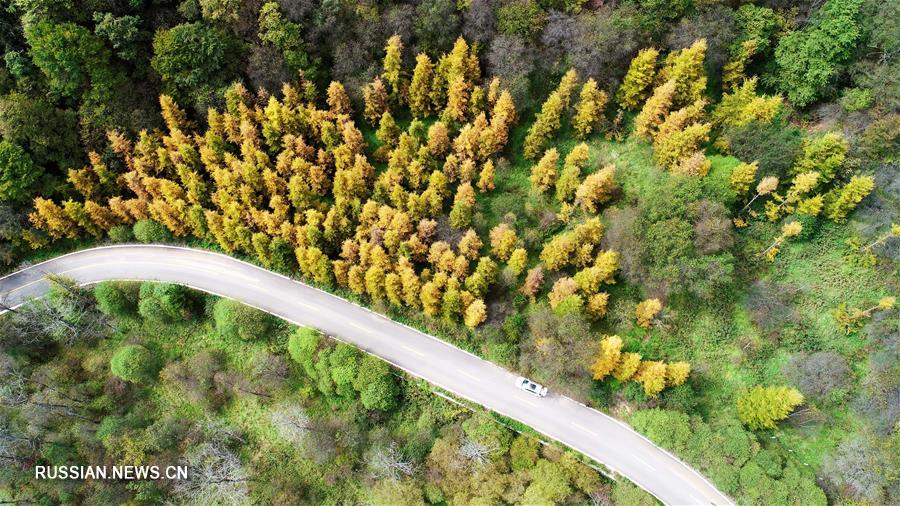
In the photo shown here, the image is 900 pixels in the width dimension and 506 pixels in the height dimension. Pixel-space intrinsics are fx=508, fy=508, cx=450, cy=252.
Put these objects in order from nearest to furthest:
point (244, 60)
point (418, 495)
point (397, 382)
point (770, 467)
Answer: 1. point (770, 467)
2. point (418, 495)
3. point (397, 382)
4. point (244, 60)

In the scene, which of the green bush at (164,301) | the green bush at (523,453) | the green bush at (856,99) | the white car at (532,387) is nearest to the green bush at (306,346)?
the green bush at (164,301)

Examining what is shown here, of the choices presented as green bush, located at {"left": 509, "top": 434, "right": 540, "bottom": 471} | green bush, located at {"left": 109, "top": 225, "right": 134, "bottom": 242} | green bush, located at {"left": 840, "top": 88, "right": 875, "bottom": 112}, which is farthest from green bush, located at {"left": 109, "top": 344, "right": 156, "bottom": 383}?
green bush, located at {"left": 840, "top": 88, "right": 875, "bottom": 112}

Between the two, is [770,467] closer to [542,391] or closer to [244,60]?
[542,391]

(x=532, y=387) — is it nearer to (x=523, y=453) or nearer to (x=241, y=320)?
(x=523, y=453)

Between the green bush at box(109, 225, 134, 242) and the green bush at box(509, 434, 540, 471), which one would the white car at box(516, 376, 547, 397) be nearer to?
the green bush at box(509, 434, 540, 471)

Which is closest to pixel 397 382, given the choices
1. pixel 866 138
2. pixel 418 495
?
pixel 418 495

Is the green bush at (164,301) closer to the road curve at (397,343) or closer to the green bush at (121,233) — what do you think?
the road curve at (397,343)
